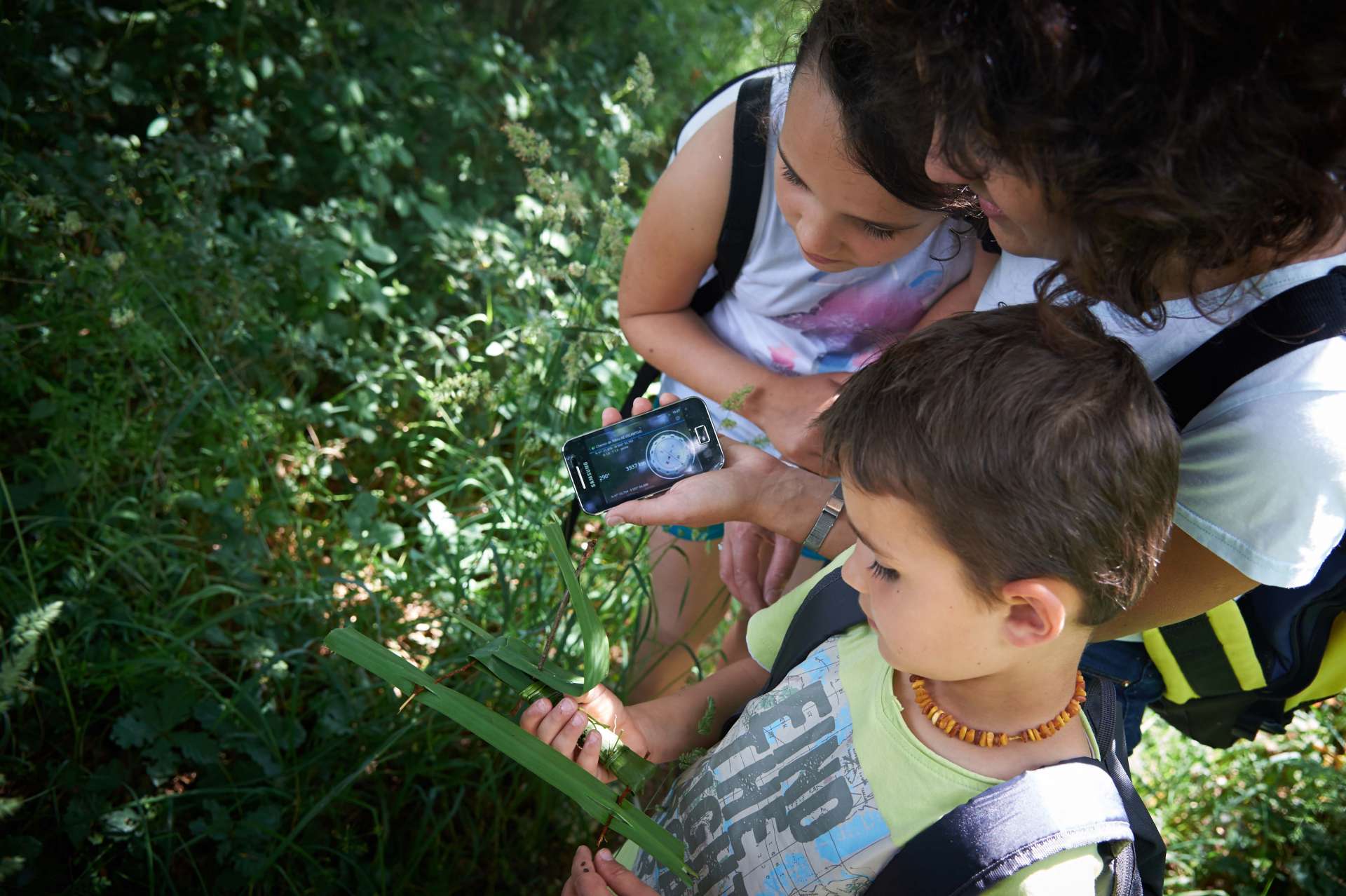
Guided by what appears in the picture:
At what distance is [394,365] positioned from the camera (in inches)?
115

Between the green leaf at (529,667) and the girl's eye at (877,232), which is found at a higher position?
the girl's eye at (877,232)

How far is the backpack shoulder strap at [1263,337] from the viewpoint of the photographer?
3.71ft

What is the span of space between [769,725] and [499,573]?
0.74 metres

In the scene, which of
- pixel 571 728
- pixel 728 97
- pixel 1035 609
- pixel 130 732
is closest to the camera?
pixel 1035 609

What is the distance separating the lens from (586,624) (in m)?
1.28

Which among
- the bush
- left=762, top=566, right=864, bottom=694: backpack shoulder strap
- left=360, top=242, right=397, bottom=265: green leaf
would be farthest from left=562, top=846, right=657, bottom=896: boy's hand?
left=360, top=242, right=397, bottom=265: green leaf

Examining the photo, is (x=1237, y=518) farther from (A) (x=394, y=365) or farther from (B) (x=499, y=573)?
(A) (x=394, y=365)

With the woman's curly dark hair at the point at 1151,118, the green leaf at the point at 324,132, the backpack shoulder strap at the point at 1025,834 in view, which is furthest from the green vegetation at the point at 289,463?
the woman's curly dark hair at the point at 1151,118

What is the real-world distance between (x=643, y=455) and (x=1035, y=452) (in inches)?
28.7

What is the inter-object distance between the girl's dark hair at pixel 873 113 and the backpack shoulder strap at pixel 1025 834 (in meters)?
0.80

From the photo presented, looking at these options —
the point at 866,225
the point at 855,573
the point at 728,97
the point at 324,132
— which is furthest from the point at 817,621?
the point at 324,132

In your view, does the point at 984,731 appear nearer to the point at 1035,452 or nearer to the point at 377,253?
the point at 1035,452

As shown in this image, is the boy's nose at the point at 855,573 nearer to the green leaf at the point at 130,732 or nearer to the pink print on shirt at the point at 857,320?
the pink print on shirt at the point at 857,320

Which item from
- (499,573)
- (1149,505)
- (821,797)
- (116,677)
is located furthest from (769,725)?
(116,677)
